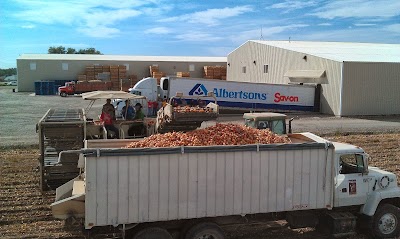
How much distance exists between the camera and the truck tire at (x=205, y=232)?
7.65 m

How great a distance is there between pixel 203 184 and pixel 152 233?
4.12 feet

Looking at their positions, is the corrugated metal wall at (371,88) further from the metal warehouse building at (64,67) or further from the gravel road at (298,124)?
the metal warehouse building at (64,67)

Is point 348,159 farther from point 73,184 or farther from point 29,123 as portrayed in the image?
point 29,123

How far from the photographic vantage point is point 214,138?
27.7 ft

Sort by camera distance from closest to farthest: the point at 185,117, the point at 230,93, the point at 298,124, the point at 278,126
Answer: the point at 185,117 < the point at 278,126 < the point at 298,124 < the point at 230,93

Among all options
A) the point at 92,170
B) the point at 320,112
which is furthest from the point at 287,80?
the point at 92,170

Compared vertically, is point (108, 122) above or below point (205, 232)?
above

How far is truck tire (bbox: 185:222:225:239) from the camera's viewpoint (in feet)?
25.1

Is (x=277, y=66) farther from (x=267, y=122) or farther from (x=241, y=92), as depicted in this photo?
(x=267, y=122)

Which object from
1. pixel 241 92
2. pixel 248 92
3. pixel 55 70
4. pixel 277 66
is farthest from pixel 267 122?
pixel 55 70

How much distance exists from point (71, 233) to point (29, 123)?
18294 mm

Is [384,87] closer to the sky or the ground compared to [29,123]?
closer to the sky

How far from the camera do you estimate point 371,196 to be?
8820 millimetres

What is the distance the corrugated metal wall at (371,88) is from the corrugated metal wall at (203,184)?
24176 millimetres
